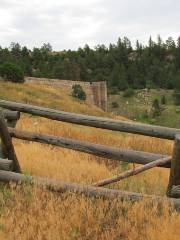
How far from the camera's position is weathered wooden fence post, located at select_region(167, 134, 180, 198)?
5781 millimetres

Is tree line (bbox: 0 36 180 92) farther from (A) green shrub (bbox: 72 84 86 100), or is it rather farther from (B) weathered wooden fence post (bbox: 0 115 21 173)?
(B) weathered wooden fence post (bbox: 0 115 21 173)

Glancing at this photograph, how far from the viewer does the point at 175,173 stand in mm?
5871

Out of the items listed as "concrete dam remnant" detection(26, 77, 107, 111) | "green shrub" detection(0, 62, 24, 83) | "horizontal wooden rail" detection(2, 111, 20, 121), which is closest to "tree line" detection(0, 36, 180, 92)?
"concrete dam remnant" detection(26, 77, 107, 111)

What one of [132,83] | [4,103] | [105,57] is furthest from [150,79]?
[4,103]

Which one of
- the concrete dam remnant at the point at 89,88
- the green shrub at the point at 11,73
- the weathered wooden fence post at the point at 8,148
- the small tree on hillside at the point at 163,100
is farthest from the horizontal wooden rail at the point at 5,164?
the small tree on hillside at the point at 163,100

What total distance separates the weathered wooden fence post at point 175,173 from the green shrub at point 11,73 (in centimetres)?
3057

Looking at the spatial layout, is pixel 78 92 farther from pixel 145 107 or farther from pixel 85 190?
pixel 85 190

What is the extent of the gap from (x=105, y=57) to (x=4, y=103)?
281 feet

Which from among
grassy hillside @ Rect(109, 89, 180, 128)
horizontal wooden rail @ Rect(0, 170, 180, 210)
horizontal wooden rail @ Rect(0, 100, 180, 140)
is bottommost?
grassy hillside @ Rect(109, 89, 180, 128)

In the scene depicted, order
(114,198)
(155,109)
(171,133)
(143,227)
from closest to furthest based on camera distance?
(143,227) < (114,198) < (171,133) < (155,109)

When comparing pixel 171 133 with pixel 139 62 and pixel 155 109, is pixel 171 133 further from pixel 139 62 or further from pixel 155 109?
pixel 139 62

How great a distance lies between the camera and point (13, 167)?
706cm

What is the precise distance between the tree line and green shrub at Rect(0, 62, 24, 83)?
111 ft

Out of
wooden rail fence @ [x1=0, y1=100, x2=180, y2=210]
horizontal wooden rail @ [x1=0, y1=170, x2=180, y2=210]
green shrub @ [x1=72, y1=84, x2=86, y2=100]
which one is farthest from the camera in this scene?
green shrub @ [x1=72, y1=84, x2=86, y2=100]
